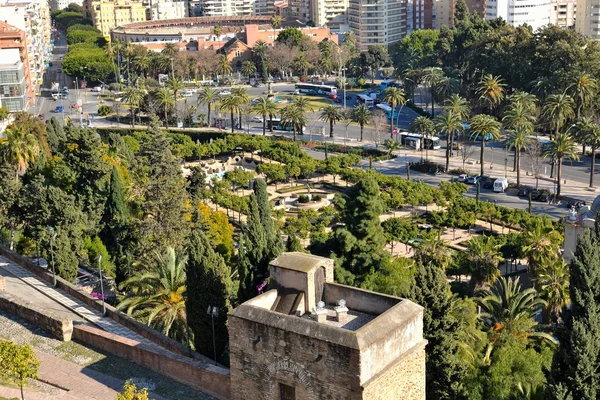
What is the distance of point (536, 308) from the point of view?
39250mm

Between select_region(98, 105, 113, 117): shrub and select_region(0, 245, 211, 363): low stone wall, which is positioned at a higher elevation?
select_region(98, 105, 113, 117): shrub

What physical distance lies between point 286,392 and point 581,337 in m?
7.38

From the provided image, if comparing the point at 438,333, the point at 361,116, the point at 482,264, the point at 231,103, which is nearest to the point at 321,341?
the point at 438,333

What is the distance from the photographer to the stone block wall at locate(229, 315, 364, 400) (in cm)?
1959

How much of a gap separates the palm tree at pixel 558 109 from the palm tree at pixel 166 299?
45.4 m

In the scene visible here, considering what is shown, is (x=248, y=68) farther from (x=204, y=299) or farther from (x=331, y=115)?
(x=204, y=299)

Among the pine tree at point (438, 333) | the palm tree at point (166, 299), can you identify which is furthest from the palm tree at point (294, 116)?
the pine tree at point (438, 333)

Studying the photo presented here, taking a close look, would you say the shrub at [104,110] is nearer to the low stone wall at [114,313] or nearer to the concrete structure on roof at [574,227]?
the low stone wall at [114,313]

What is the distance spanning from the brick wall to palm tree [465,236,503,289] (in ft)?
76.2

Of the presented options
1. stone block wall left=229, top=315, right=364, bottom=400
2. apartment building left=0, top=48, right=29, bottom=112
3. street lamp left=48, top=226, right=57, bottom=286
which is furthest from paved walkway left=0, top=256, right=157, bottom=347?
apartment building left=0, top=48, right=29, bottom=112

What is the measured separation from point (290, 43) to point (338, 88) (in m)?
16.2

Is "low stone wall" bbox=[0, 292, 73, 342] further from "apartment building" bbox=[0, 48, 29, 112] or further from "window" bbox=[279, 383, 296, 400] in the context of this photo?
"apartment building" bbox=[0, 48, 29, 112]

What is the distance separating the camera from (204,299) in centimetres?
3067

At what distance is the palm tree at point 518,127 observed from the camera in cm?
6762
